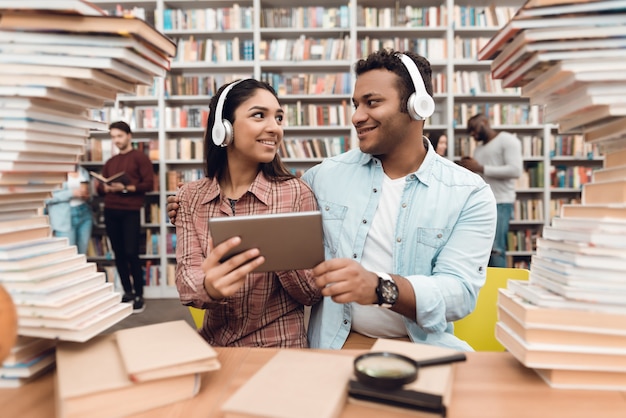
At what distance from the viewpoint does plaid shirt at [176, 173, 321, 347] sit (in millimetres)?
1249

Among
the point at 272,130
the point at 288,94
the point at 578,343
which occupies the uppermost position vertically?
the point at 288,94

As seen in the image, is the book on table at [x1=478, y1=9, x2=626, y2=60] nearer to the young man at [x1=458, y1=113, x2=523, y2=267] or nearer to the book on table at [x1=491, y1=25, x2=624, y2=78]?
the book on table at [x1=491, y1=25, x2=624, y2=78]

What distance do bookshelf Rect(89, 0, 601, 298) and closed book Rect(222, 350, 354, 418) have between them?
3616 millimetres

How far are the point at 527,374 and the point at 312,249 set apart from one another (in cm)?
44

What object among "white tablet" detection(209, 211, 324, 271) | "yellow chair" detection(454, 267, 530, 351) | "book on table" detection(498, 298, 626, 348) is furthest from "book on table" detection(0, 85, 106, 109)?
"yellow chair" detection(454, 267, 530, 351)

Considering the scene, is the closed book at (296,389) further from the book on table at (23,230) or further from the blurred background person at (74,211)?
the blurred background person at (74,211)

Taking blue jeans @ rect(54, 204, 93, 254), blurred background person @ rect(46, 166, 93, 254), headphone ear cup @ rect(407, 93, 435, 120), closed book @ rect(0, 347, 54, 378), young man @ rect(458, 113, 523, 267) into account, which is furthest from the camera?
blue jeans @ rect(54, 204, 93, 254)

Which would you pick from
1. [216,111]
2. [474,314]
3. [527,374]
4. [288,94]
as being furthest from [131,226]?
[527,374]

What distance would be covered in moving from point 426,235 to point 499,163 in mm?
2728

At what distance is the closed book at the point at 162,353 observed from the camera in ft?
2.28

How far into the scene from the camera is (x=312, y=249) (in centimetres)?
89

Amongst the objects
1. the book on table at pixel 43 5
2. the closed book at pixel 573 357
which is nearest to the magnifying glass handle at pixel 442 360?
the closed book at pixel 573 357

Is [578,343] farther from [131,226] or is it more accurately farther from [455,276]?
[131,226]

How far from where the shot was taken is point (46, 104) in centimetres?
83
